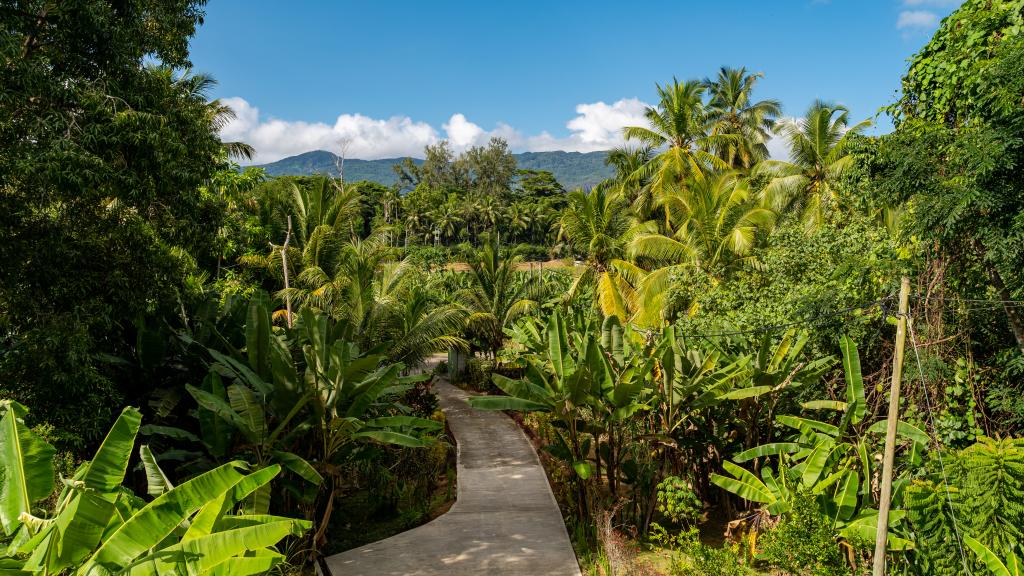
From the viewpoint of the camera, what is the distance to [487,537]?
27.0 feet

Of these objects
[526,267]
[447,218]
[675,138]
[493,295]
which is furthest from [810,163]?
[447,218]

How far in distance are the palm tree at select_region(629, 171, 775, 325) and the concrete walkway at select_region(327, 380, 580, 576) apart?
5497 mm

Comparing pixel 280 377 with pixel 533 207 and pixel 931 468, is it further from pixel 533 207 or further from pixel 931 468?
pixel 533 207

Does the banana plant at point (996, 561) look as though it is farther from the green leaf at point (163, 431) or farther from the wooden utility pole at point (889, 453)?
the green leaf at point (163, 431)

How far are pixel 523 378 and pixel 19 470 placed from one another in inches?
237

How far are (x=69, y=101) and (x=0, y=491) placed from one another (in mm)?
4595

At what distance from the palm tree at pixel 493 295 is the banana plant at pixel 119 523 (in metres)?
15.7

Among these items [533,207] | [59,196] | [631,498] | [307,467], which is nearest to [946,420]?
[631,498]

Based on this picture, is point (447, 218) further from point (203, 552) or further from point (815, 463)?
point (203, 552)

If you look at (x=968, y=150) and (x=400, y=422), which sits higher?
(x=968, y=150)

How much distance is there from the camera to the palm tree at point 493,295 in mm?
19562

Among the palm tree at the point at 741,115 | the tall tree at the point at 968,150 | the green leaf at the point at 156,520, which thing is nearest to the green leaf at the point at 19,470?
the green leaf at the point at 156,520

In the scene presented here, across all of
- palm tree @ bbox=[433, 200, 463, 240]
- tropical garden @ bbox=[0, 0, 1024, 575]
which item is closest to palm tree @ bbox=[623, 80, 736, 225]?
tropical garden @ bbox=[0, 0, 1024, 575]

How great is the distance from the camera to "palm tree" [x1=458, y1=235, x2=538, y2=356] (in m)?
19.6
